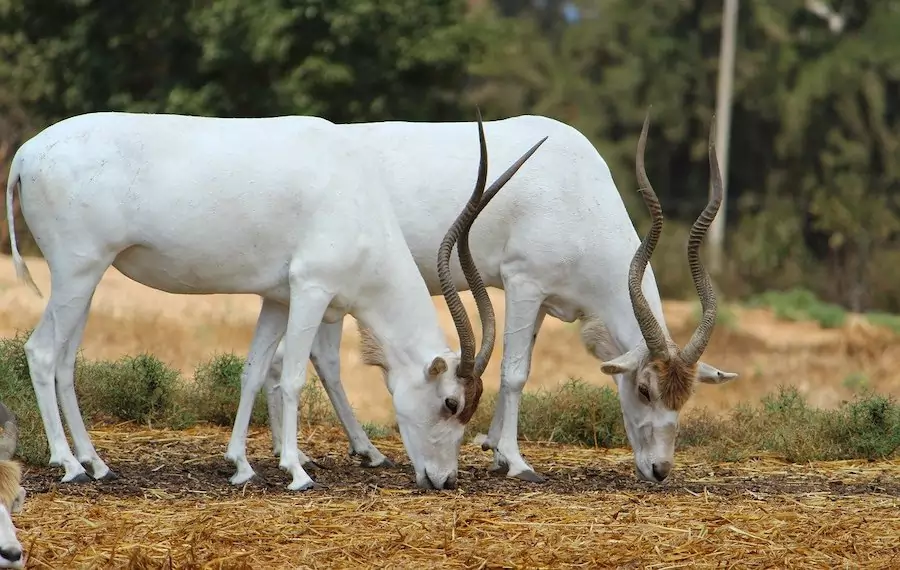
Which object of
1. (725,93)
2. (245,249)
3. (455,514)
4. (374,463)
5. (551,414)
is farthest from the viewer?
(725,93)

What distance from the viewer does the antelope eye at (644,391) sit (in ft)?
30.2

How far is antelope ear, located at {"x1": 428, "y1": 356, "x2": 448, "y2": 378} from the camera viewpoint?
873 centimetres

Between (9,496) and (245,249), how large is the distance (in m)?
2.90

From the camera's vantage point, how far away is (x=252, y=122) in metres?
9.29

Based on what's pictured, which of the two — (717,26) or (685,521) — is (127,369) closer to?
(685,521)

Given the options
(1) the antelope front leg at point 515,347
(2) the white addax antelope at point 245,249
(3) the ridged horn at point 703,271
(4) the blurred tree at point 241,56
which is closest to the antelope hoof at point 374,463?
(1) the antelope front leg at point 515,347

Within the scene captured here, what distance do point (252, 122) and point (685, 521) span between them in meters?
3.57

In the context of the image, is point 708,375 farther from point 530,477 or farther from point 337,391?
point 337,391

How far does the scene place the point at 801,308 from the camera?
26406 mm

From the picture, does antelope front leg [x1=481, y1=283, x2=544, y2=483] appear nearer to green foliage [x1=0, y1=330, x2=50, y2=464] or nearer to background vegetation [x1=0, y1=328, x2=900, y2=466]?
background vegetation [x1=0, y1=328, x2=900, y2=466]

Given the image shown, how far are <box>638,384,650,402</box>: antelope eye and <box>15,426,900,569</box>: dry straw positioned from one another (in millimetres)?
540

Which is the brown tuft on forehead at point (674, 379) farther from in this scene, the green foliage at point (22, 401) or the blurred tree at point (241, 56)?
the blurred tree at point (241, 56)

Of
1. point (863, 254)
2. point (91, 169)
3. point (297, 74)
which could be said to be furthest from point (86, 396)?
point (863, 254)

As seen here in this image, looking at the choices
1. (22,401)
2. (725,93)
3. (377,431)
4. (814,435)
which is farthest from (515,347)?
(725,93)
